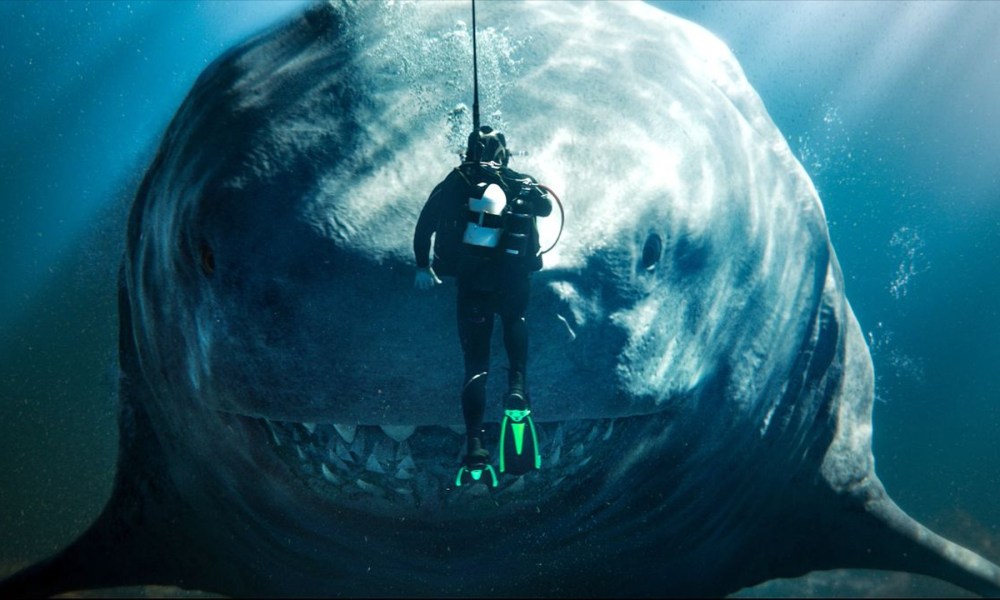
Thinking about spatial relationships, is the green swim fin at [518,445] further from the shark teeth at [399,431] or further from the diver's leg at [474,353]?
the shark teeth at [399,431]

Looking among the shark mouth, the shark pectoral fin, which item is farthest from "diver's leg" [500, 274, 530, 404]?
the shark pectoral fin

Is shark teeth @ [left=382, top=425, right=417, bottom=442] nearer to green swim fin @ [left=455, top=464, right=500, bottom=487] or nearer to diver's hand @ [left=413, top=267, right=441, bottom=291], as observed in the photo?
green swim fin @ [left=455, top=464, right=500, bottom=487]

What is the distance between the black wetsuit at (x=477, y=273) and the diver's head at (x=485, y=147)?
0.14 feet

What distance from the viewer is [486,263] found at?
1868mm

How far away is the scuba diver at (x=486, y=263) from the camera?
1.83 metres

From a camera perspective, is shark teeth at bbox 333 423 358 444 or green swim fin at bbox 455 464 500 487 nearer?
green swim fin at bbox 455 464 500 487

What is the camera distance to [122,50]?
25.3 m

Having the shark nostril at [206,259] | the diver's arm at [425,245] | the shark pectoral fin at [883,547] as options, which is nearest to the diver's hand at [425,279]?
the diver's arm at [425,245]

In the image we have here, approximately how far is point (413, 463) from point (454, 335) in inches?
21.9

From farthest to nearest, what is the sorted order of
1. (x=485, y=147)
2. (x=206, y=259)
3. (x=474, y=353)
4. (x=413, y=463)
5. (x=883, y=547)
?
(x=883, y=547), (x=413, y=463), (x=206, y=259), (x=485, y=147), (x=474, y=353)

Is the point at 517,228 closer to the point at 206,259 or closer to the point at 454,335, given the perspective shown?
the point at 454,335

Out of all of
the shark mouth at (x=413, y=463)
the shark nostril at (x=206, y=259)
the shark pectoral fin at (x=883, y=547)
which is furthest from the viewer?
the shark pectoral fin at (x=883, y=547)

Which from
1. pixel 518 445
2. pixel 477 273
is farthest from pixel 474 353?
pixel 518 445

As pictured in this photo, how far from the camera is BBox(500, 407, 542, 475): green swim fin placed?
1.94 m
